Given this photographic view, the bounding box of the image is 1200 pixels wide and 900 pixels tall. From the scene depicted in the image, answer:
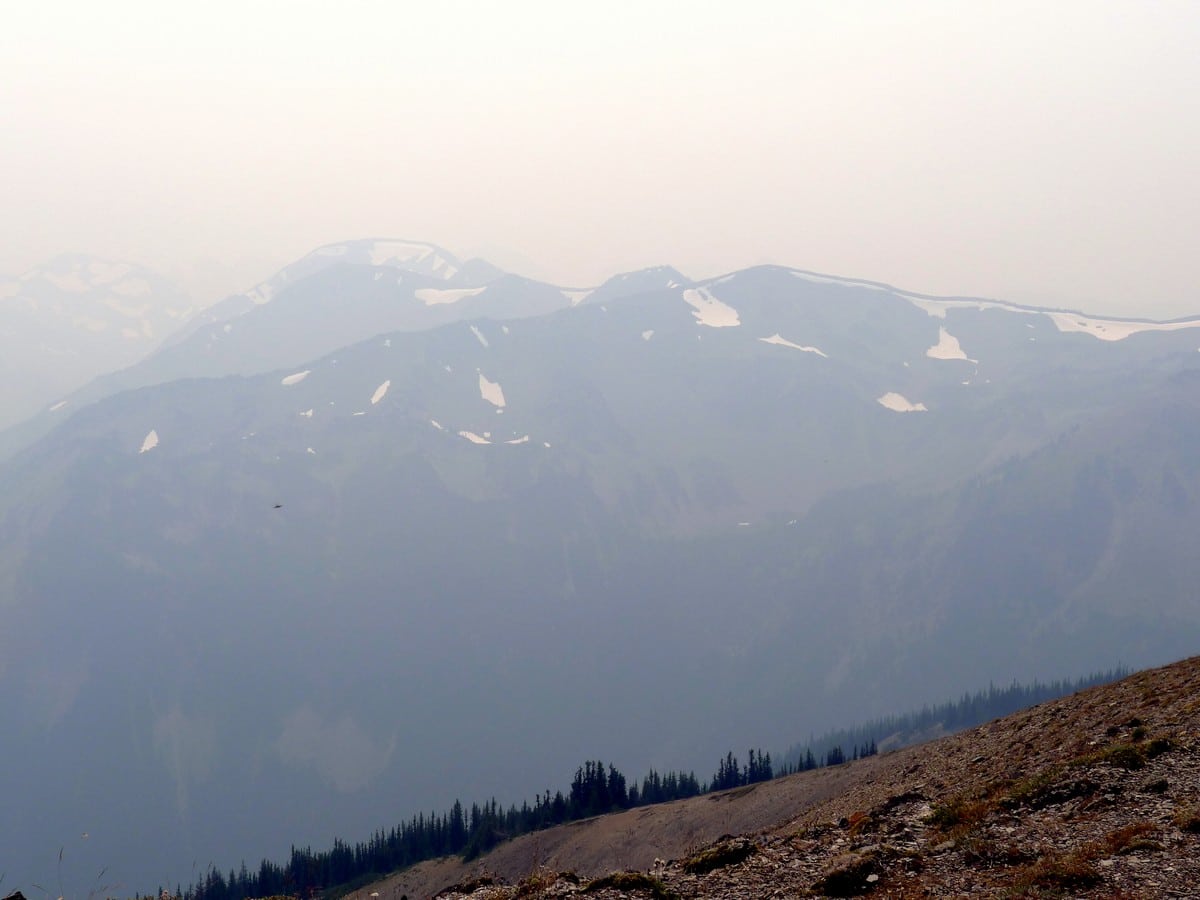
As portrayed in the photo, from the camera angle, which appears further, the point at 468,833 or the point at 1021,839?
the point at 468,833

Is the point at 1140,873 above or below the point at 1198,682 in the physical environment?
above

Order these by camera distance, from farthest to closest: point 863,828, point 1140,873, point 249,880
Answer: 1. point 249,880
2. point 863,828
3. point 1140,873

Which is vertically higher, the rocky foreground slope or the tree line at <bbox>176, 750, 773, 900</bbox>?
the rocky foreground slope

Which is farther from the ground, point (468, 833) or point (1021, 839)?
point (1021, 839)

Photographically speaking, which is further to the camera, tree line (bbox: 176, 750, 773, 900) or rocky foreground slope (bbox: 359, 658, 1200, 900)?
tree line (bbox: 176, 750, 773, 900)

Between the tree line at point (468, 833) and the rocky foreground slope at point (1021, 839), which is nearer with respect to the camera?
the rocky foreground slope at point (1021, 839)

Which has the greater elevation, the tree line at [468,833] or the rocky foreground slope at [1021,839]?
the rocky foreground slope at [1021,839]

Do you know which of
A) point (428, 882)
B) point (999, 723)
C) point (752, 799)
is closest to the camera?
point (999, 723)

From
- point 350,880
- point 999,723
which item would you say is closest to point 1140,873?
point 999,723

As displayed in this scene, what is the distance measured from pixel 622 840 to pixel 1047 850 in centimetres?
9933

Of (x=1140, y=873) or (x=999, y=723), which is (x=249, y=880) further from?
(x=1140, y=873)

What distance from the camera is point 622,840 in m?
117

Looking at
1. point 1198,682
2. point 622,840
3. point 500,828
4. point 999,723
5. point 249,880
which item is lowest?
point 249,880

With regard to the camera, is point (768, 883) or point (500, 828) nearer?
point (768, 883)
